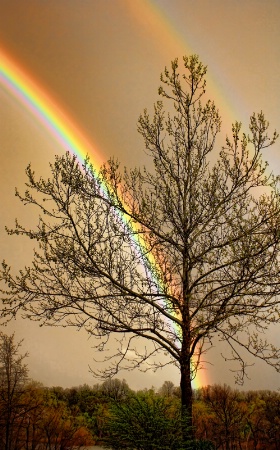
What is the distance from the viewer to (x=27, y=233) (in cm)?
725

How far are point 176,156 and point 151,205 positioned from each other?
4.13 feet

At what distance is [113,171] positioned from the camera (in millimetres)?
7855

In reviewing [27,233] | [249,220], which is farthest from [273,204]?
[27,233]

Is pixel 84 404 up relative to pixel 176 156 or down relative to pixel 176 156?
down

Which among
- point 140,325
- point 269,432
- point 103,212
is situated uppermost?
point 103,212

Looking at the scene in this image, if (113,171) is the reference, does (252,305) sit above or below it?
below

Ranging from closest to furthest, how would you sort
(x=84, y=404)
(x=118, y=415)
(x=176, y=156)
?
1. (x=118, y=415)
2. (x=176, y=156)
3. (x=84, y=404)

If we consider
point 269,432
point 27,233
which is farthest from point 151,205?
point 269,432

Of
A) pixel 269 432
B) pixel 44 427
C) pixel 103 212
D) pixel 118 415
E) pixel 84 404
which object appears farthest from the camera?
pixel 84 404

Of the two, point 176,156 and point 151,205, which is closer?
point 151,205

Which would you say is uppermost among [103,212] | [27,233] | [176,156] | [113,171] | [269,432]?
[176,156]

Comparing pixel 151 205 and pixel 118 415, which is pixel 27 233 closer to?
pixel 151 205

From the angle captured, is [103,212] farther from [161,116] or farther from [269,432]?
[269,432]

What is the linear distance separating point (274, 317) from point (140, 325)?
225 cm
